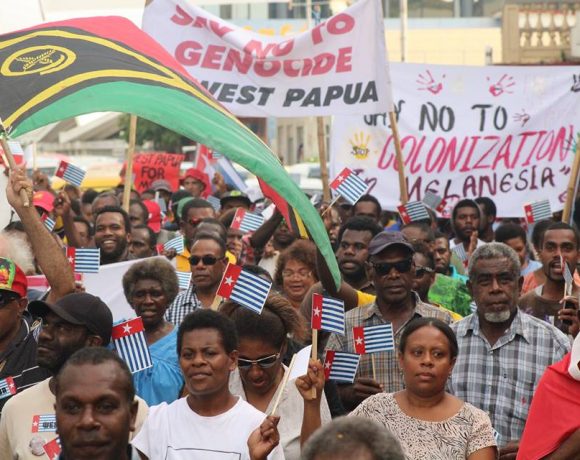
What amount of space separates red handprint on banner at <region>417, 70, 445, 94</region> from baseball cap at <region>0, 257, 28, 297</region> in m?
7.66

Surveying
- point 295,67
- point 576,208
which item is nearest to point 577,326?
point 295,67

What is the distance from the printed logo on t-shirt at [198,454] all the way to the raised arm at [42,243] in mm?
1380

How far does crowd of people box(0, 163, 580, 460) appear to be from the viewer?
14.0ft

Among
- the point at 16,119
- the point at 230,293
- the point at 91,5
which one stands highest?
the point at 91,5

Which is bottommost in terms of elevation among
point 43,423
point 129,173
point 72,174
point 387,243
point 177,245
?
point 43,423

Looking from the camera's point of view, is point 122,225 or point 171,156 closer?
point 122,225

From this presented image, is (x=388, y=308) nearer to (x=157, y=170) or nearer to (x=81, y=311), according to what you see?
(x=81, y=311)

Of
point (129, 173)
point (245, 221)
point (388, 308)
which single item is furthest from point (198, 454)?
point (129, 173)

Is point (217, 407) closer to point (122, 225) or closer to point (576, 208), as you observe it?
point (122, 225)

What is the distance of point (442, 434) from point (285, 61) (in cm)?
649

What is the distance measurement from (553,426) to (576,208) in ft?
24.7

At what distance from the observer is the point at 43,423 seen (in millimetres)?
5219

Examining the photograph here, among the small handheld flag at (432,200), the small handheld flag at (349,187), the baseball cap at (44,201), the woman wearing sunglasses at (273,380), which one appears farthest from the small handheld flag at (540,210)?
the woman wearing sunglasses at (273,380)

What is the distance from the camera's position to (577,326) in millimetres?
6383
